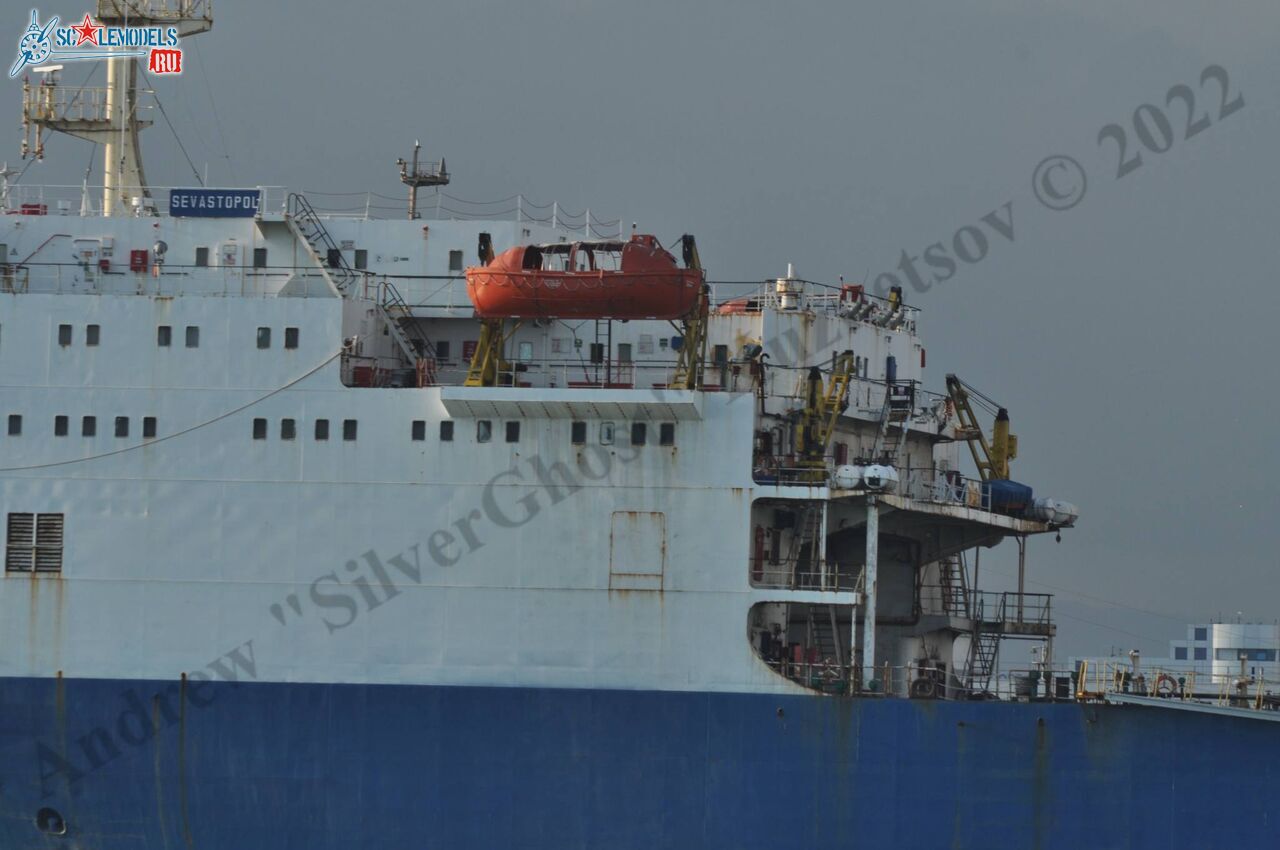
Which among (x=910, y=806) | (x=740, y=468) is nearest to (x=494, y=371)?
(x=740, y=468)

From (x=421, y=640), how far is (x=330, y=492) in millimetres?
2648

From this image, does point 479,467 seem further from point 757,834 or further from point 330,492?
point 757,834

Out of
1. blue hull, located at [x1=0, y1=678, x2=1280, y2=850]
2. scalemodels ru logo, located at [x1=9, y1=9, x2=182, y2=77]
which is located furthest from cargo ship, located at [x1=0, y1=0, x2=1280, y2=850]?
scalemodels ru logo, located at [x1=9, y1=9, x2=182, y2=77]

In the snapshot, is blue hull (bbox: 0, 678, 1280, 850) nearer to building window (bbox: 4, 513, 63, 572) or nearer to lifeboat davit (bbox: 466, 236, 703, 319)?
building window (bbox: 4, 513, 63, 572)

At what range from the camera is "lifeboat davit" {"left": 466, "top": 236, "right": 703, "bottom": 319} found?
31.0m

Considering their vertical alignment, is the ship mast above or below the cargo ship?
above

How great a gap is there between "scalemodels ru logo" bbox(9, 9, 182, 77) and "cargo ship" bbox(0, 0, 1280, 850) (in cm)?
580

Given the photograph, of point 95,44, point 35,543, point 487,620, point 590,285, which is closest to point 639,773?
point 487,620

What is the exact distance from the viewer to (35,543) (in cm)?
3216

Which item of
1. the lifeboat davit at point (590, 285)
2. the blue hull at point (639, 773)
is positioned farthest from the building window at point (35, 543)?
the lifeboat davit at point (590, 285)

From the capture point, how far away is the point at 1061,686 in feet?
104

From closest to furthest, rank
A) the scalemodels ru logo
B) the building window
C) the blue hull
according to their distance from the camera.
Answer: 1. the blue hull
2. the building window
3. the scalemodels ru logo

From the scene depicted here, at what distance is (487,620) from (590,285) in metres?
5.27

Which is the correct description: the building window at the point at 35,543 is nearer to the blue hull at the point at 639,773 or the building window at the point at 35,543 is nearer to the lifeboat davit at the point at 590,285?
the blue hull at the point at 639,773
